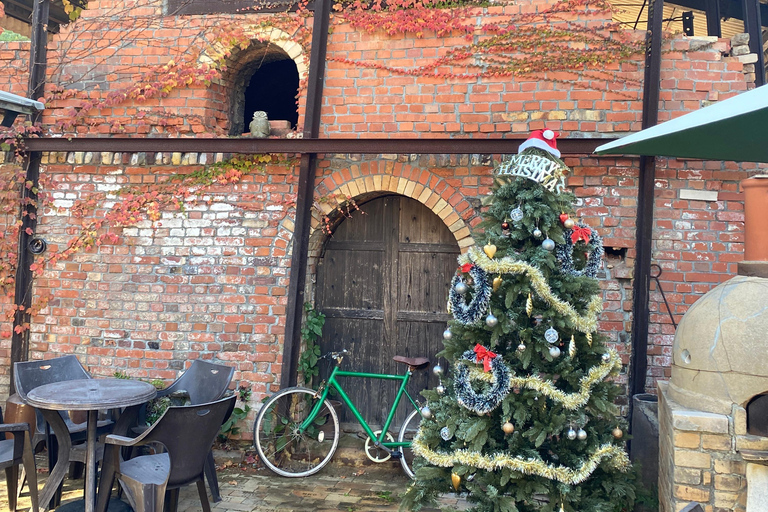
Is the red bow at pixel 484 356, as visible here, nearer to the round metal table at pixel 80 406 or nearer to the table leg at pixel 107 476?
the round metal table at pixel 80 406

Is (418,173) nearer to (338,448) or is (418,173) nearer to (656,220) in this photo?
(656,220)

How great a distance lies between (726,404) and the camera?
317 centimetres

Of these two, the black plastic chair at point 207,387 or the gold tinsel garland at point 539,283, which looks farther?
the black plastic chair at point 207,387

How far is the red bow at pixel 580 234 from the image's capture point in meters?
3.49

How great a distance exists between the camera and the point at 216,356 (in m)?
5.07

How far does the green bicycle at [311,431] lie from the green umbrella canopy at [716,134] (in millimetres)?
2273

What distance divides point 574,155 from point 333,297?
7.79 feet

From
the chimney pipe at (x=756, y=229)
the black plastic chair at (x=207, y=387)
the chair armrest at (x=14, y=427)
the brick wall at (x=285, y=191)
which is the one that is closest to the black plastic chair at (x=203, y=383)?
the black plastic chair at (x=207, y=387)

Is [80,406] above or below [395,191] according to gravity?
below

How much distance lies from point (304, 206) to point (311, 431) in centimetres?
189

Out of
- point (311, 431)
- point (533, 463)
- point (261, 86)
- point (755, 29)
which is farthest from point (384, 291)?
point (755, 29)

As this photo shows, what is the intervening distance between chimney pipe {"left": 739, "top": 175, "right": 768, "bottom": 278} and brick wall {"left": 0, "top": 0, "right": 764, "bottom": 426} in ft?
3.59

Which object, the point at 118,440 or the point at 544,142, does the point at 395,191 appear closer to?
the point at 544,142

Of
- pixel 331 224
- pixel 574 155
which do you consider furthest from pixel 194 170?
pixel 574 155
